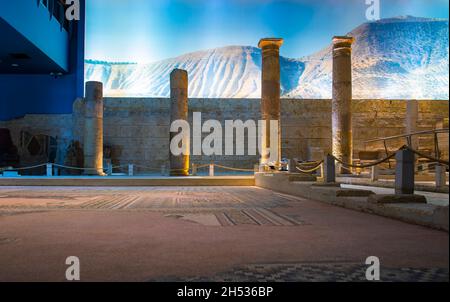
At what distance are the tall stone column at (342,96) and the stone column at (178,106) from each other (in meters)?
5.76

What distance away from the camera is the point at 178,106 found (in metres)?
14.9

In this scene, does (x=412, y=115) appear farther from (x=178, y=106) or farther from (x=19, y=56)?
(x=19, y=56)

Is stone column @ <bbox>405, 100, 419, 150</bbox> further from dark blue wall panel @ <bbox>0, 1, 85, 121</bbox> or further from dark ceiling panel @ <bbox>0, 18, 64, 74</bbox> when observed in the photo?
dark ceiling panel @ <bbox>0, 18, 64, 74</bbox>

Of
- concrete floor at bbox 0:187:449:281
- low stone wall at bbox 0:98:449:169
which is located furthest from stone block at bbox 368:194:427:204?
low stone wall at bbox 0:98:449:169

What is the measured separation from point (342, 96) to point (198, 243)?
1272 centimetres

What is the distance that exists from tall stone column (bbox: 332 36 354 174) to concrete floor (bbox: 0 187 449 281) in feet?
32.0

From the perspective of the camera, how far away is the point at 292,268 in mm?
2625

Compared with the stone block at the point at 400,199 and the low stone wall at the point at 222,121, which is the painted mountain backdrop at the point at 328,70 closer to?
the low stone wall at the point at 222,121

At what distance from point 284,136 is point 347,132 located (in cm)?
460

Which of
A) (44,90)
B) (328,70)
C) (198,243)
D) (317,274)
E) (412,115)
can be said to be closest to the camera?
(317,274)

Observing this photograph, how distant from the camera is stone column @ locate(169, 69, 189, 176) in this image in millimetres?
14539

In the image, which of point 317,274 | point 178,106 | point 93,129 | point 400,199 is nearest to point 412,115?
point 178,106

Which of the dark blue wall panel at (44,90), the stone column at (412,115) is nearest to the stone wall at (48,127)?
the dark blue wall panel at (44,90)

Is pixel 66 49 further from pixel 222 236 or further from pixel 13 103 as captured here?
pixel 222 236
